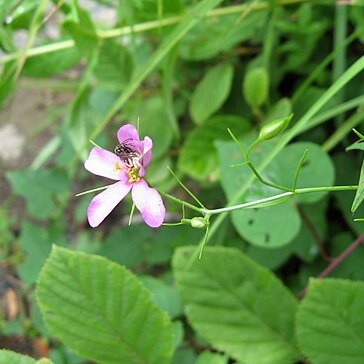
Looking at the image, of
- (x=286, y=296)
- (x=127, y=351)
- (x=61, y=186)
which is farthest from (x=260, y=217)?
(x=61, y=186)

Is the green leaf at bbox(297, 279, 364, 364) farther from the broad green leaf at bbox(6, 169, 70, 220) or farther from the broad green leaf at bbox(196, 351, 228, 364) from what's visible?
the broad green leaf at bbox(6, 169, 70, 220)

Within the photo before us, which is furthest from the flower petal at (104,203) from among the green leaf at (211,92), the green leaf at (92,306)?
the green leaf at (211,92)

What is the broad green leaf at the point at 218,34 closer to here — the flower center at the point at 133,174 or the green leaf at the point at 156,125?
the green leaf at the point at 156,125

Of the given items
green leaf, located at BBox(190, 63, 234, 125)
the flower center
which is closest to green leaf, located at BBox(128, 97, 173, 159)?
green leaf, located at BBox(190, 63, 234, 125)

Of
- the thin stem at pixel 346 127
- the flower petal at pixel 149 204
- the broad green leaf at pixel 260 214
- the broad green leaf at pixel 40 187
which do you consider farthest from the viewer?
the broad green leaf at pixel 40 187

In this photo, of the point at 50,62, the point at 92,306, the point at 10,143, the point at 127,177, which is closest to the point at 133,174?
the point at 127,177

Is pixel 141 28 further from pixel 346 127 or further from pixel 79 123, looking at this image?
pixel 346 127

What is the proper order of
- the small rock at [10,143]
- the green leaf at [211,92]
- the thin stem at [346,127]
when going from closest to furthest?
1. the thin stem at [346,127]
2. the green leaf at [211,92]
3. the small rock at [10,143]
